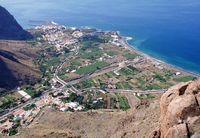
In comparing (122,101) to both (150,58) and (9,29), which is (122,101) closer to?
(150,58)

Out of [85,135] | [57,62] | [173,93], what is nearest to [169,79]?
[57,62]

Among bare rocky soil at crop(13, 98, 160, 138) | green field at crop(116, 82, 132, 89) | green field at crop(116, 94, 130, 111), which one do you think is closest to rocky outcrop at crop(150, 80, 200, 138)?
bare rocky soil at crop(13, 98, 160, 138)

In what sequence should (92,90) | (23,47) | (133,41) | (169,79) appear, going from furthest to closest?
(133,41) → (23,47) → (169,79) → (92,90)

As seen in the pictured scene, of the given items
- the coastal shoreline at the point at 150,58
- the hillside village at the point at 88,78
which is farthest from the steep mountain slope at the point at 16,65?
the coastal shoreline at the point at 150,58

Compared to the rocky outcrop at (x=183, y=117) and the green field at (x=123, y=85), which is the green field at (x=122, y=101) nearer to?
the green field at (x=123, y=85)

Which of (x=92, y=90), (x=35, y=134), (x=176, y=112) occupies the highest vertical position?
(x=176, y=112)

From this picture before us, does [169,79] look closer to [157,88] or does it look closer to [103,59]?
[157,88]
